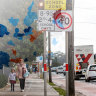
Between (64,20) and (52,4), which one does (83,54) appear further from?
(52,4)

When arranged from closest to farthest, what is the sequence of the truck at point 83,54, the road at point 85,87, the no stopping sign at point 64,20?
the no stopping sign at point 64,20
the road at point 85,87
the truck at point 83,54

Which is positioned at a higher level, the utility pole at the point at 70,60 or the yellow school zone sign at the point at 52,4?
the yellow school zone sign at the point at 52,4

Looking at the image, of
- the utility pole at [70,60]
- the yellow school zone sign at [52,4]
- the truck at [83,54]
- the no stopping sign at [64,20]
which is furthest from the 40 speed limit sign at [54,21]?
the truck at [83,54]

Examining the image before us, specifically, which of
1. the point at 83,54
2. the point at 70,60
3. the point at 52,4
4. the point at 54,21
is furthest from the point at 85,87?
the point at 52,4

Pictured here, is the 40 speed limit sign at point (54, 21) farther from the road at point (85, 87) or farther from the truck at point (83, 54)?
the truck at point (83, 54)

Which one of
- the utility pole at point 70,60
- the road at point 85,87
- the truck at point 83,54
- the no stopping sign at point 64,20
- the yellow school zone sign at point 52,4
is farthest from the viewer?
the truck at point 83,54

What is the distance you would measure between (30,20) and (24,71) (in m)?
2.87

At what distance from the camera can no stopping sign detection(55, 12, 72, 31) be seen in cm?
1223

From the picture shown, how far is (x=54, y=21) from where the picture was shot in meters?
12.2

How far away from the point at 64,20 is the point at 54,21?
39 cm

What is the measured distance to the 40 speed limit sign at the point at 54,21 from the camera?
39.7 ft

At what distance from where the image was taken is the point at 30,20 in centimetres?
1570

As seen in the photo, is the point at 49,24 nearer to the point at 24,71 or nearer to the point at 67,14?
the point at 67,14

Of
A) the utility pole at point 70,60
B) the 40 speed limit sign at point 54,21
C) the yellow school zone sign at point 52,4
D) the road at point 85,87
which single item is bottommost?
the road at point 85,87
